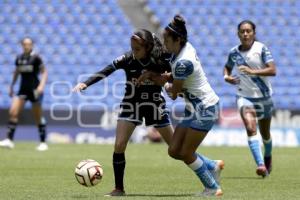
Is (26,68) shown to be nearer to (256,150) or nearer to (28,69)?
(28,69)

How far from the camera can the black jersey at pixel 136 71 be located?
9.58m

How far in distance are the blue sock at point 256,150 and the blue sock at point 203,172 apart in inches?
119

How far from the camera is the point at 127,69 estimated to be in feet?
32.0

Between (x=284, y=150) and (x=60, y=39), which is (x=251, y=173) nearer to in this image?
(x=284, y=150)

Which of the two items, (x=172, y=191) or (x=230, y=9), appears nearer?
(x=172, y=191)

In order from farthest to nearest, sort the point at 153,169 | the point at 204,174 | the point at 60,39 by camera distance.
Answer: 1. the point at 60,39
2. the point at 153,169
3. the point at 204,174

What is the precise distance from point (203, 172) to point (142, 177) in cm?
299

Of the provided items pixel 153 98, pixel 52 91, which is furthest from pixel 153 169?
pixel 52 91

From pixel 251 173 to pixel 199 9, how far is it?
15.2 metres

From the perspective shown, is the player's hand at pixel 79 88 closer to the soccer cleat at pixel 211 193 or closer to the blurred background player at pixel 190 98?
the blurred background player at pixel 190 98

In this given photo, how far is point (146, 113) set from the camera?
9945mm

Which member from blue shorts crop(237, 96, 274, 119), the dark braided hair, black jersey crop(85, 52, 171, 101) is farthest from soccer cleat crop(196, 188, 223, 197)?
blue shorts crop(237, 96, 274, 119)

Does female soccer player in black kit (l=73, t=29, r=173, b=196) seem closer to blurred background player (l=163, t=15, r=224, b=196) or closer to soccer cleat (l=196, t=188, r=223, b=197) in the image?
blurred background player (l=163, t=15, r=224, b=196)

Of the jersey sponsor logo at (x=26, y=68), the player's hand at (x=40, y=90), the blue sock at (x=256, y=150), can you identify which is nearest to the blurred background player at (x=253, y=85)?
the blue sock at (x=256, y=150)
